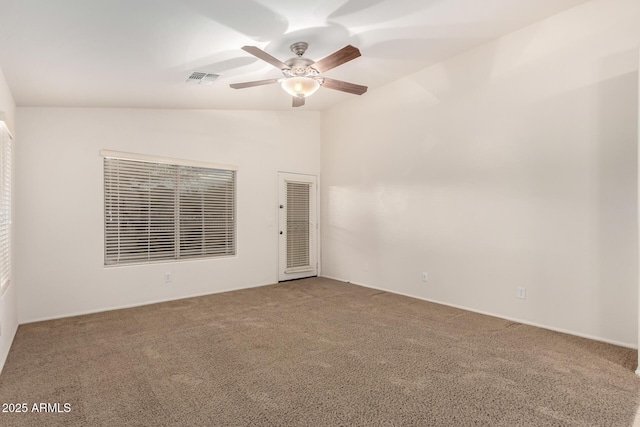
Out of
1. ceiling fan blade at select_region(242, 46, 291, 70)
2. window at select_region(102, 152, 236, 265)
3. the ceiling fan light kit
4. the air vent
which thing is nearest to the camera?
ceiling fan blade at select_region(242, 46, 291, 70)

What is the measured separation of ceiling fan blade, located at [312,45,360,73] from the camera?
280 centimetres

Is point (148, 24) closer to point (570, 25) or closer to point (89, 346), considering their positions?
point (89, 346)

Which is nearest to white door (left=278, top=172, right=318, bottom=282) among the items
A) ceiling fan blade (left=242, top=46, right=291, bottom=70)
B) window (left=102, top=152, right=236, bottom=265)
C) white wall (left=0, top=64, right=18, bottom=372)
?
window (left=102, top=152, right=236, bottom=265)

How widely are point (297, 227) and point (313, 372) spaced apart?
394 centimetres

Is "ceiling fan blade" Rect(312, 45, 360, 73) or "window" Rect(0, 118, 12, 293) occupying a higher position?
"ceiling fan blade" Rect(312, 45, 360, 73)

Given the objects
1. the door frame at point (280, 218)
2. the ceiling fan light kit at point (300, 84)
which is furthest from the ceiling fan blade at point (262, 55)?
the door frame at point (280, 218)

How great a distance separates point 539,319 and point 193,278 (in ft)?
14.6

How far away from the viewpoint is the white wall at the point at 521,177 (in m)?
3.19

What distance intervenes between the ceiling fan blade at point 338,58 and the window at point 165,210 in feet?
9.19

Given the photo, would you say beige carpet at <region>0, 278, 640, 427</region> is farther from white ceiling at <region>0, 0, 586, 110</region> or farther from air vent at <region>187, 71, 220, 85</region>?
air vent at <region>187, 71, 220, 85</region>

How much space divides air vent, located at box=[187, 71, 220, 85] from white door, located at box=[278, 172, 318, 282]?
258 centimetres

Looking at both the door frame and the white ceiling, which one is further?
the door frame

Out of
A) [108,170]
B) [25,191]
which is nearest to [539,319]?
[108,170]

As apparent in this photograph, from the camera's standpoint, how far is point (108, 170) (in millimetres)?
4457
